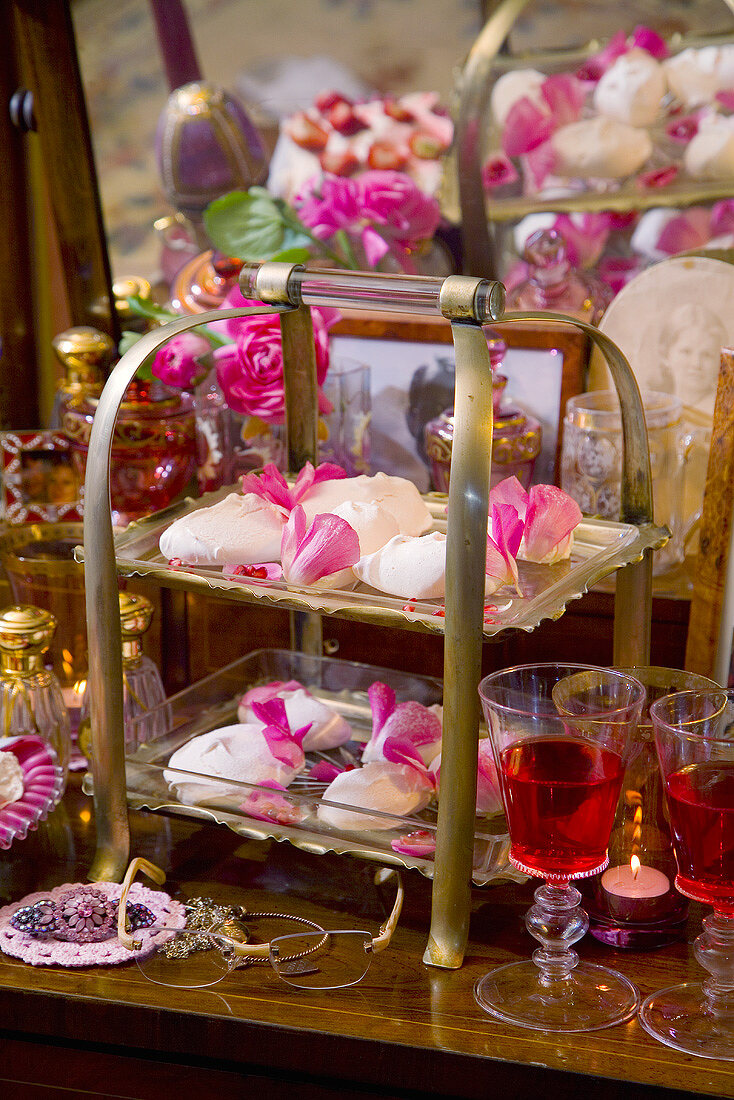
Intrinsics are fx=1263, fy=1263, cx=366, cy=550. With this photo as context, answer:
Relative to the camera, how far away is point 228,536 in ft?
2.89

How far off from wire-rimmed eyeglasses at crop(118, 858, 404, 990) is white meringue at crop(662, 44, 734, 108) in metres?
0.90

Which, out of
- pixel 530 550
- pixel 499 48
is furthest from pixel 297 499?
pixel 499 48

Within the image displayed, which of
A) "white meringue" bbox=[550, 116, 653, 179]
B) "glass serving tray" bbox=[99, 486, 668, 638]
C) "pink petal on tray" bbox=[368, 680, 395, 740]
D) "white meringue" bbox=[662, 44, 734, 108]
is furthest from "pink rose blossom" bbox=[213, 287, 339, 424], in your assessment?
"white meringue" bbox=[662, 44, 734, 108]

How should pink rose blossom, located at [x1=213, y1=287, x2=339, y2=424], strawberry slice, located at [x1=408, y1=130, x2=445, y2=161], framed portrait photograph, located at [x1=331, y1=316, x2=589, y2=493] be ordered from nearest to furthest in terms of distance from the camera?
pink rose blossom, located at [x1=213, y1=287, x2=339, y2=424] < framed portrait photograph, located at [x1=331, y1=316, x2=589, y2=493] < strawberry slice, located at [x1=408, y1=130, x2=445, y2=161]

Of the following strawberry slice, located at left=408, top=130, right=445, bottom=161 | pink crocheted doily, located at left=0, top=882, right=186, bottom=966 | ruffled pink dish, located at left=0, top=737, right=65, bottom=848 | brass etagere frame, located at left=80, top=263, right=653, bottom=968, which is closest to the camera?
brass etagere frame, located at left=80, top=263, right=653, bottom=968

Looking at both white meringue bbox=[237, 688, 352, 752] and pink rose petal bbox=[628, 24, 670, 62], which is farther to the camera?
pink rose petal bbox=[628, 24, 670, 62]

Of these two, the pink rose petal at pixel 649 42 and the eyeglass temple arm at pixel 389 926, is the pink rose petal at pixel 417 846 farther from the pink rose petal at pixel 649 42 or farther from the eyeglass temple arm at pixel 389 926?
the pink rose petal at pixel 649 42

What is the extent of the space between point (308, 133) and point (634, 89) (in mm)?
380

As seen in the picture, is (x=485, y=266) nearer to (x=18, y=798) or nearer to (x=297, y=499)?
(x=297, y=499)

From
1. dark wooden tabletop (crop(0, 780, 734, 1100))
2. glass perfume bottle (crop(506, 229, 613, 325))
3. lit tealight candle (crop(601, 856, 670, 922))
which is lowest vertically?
dark wooden tabletop (crop(0, 780, 734, 1100))

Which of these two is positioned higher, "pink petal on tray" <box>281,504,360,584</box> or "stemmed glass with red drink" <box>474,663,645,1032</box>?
"pink petal on tray" <box>281,504,360,584</box>

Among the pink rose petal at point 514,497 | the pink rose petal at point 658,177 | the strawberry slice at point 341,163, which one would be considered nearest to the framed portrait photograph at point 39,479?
the strawberry slice at point 341,163

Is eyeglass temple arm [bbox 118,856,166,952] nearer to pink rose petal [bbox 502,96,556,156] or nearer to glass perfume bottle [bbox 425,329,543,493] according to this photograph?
glass perfume bottle [bbox 425,329,543,493]

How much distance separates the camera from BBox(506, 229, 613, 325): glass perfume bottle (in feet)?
4.36
